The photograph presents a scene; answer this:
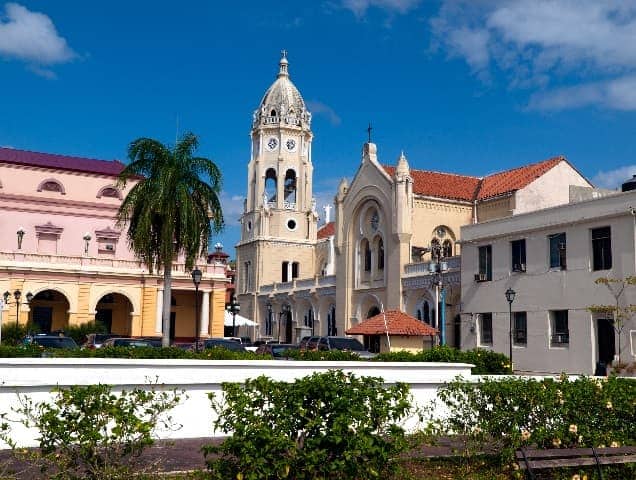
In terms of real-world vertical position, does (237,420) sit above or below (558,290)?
below

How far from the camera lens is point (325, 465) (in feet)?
25.4

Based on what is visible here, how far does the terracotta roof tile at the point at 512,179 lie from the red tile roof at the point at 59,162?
2493cm

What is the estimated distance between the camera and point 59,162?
49.1 meters

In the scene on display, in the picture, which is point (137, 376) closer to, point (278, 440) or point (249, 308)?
point (278, 440)

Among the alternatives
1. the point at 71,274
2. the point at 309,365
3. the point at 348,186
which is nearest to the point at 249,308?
the point at 348,186

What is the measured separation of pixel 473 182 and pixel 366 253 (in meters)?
8.90

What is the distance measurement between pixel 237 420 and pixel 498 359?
12204 millimetres

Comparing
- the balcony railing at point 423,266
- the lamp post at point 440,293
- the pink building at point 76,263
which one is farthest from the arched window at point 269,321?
the lamp post at point 440,293

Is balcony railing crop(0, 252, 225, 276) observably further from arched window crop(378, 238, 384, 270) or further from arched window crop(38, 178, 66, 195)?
arched window crop(378, 238, 384, 270)

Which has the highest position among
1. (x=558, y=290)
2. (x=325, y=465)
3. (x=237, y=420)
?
(x=558, y=290)

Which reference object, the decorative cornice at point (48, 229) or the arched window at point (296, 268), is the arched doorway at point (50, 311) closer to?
the decorative cornice at point (48, 229)

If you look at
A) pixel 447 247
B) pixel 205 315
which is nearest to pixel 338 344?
pixel 205 315

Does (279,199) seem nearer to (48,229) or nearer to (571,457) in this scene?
(48,229)

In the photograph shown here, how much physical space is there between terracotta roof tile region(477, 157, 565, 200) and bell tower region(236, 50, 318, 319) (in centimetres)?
2266
